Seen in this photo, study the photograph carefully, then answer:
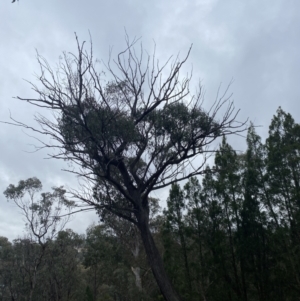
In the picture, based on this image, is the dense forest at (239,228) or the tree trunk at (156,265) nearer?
the tree trunk at (156,265)

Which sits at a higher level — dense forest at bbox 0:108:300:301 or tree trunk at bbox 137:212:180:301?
dense forest at bbox 0:108:300:301

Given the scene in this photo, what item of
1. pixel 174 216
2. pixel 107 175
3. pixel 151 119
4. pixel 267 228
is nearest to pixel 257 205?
pixel 267 228

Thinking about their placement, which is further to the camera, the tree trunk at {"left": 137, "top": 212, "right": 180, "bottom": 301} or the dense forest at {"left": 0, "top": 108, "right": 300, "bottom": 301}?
the dense forest at {"left": 0, "top": 108, "right": 300, "bottom": 301}

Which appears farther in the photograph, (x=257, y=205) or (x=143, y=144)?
(x=257, y=205)

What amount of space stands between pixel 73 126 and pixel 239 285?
12.7 metres

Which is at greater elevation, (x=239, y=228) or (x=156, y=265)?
(x=239, y=228)

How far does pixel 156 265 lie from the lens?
29.6 feet

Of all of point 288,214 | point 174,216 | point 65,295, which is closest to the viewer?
point 288,214

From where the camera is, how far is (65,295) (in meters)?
32.6

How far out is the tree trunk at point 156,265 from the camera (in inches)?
348

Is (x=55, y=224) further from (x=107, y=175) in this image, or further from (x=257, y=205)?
(x=107, y=175)

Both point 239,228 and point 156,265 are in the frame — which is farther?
point 239,228

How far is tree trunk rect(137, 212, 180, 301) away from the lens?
348 inches

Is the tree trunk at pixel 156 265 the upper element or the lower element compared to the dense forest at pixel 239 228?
lower
